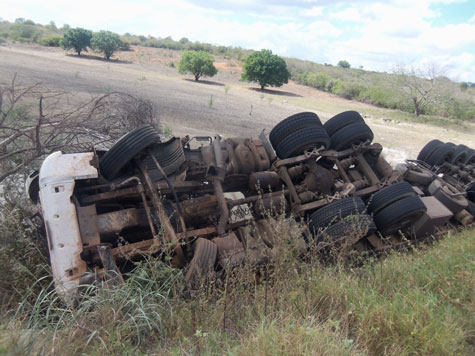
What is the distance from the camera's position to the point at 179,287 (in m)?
2.98

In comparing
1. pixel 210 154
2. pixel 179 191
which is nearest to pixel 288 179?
pixel 210 154

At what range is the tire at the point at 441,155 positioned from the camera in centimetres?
690

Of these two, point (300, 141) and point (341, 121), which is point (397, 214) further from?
point (341, 121)

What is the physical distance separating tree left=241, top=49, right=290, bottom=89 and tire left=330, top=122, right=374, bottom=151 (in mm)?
30198

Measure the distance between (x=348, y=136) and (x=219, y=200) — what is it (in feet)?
8.54

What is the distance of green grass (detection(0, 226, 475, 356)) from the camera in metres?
2.13

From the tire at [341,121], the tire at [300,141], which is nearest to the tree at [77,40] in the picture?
the tire at [341,121]

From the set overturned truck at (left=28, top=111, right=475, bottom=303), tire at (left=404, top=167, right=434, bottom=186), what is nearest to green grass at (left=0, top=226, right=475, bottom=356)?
overturned truck at (left=28, top=111, right=475, bottom=303)

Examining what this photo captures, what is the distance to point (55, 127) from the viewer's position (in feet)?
14.5

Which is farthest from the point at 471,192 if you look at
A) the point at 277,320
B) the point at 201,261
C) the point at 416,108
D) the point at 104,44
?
the point at 104,44

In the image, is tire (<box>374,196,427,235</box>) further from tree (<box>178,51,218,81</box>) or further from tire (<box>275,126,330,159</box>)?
tree (<box>178,51,218,81</box>)

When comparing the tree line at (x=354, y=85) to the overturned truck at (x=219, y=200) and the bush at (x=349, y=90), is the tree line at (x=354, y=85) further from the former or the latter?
the overturned truck at (x=219, y=200)

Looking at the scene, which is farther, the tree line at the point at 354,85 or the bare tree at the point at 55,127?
the tree line at the point at 354,85

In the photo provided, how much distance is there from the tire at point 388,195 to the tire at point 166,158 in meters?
2.72
